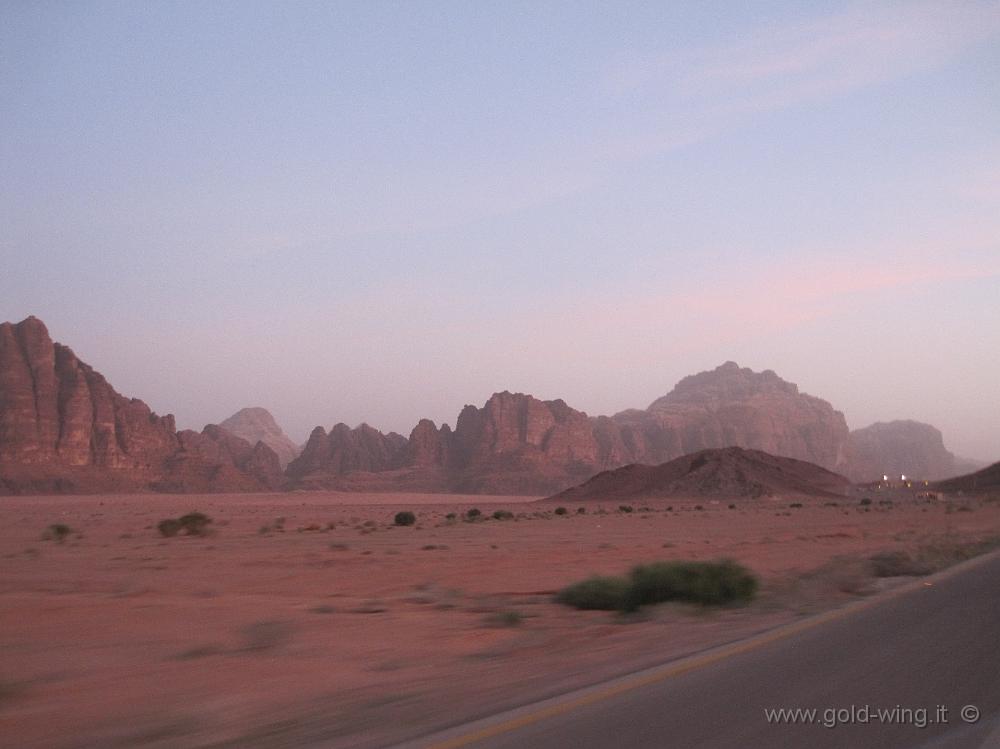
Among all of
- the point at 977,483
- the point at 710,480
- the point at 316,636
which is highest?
the point at 316,636

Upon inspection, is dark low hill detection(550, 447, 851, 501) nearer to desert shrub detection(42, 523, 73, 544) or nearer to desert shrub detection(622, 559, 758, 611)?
desert shrub detection(42, 523, 73, 544)

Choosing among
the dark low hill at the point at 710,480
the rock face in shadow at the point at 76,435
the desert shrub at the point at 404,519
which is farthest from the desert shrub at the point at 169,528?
the rock face in shadow at the point at 76,435

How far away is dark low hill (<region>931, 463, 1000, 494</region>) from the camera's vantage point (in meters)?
121

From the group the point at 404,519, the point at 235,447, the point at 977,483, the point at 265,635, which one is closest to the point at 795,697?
the point at 265,635

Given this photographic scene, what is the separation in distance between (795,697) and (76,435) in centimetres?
13807

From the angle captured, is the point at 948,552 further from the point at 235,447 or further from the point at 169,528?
the point at 235,447

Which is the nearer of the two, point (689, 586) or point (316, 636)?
point (316, 636)

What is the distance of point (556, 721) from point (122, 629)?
784cm

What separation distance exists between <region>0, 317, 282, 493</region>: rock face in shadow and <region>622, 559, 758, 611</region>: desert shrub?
119987 millimetres

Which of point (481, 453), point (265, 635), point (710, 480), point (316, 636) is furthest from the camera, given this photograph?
point (481, 453)

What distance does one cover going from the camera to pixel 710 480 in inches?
4264

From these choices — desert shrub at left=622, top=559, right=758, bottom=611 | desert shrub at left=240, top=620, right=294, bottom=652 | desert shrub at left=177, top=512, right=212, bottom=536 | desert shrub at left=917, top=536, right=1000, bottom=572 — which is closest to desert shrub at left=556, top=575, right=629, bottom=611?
desert shrub at left=622, top=559, right=758, bottom=611

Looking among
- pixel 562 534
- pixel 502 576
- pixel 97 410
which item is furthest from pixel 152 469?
pixel 502 576

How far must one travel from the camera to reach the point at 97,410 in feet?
450
